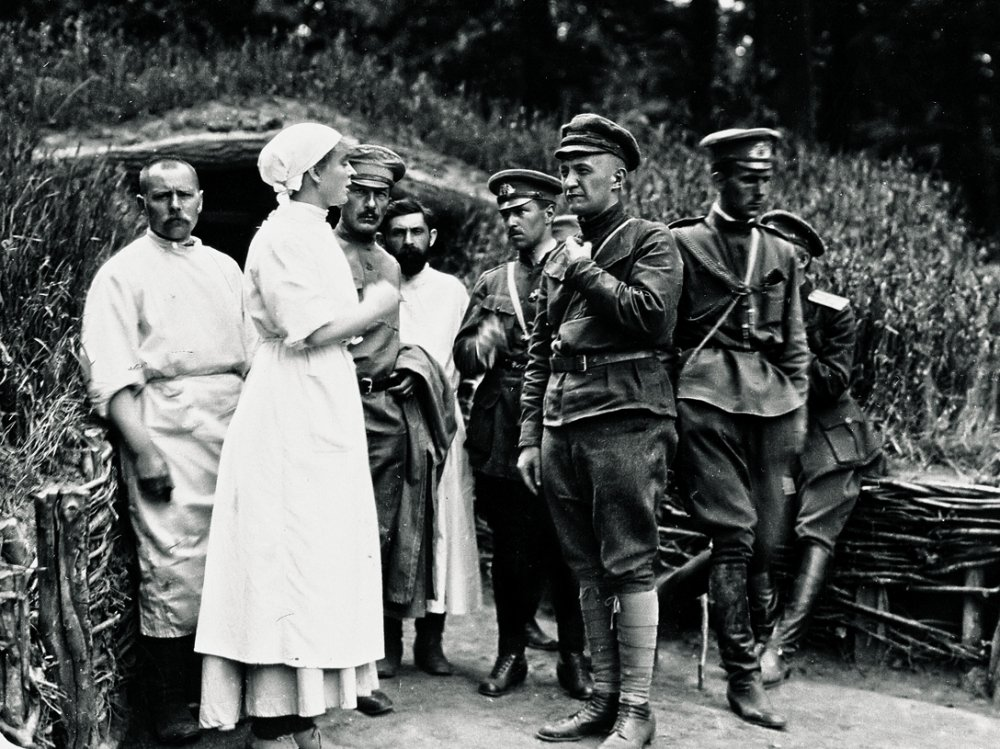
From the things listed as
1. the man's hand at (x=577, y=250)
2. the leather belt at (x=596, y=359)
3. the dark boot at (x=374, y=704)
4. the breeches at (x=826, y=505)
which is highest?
the man's hand at (x=577, y=250)

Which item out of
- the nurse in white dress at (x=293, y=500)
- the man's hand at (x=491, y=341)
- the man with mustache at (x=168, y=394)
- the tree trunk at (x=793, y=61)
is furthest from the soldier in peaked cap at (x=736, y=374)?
the tree trunk at (x=793, y=61)

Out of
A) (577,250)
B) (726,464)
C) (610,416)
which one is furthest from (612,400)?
(726,464)

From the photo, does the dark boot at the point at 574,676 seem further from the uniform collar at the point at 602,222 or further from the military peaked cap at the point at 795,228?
the military peaked cap at the point at 795,228

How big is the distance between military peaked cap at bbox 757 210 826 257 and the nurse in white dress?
8.04 feet

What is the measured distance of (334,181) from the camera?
4203 millimetres

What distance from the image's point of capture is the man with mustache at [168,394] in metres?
4.36

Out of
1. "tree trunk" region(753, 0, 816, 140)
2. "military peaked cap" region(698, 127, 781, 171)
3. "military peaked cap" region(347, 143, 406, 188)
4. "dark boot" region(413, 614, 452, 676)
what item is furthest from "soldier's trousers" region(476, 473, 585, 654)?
"tree trunk" region(753, 0, 816, 140)

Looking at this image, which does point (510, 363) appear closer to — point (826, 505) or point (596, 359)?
point (596, 359)

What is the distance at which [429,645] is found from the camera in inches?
218

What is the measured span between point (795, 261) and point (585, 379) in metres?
1.28

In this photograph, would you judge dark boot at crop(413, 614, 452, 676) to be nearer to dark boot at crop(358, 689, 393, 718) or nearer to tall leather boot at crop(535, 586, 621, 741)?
dark boot at crop(358, 689, 393, 718)

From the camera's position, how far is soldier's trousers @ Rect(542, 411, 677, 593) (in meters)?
4.35

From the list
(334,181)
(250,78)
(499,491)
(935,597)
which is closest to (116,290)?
(334,181)

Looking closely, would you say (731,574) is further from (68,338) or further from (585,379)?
(68,338)
